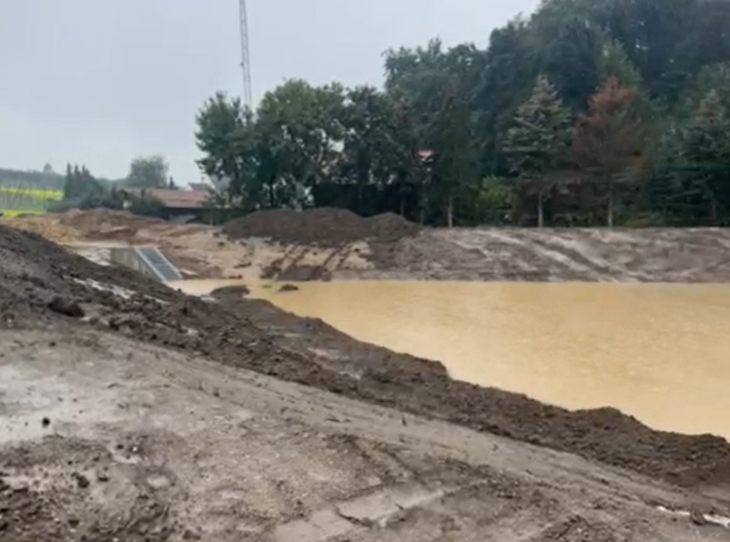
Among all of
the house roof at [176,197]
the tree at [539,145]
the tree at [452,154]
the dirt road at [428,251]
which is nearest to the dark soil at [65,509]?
the dirt road at [428,251]

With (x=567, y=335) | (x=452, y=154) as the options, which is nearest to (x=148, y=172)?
(x=452, y=154)

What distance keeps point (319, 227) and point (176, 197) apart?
19080 millimetres

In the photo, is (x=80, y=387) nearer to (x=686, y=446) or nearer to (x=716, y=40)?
(x=686, y=446)

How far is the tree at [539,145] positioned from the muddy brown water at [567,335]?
22.7 feet

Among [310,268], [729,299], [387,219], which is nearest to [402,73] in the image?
[387,219]

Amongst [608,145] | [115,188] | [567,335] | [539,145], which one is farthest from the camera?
[115,188]

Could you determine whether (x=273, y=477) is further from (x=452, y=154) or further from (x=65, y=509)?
(x=452, y=154)

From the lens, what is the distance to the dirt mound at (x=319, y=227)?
22203 mm

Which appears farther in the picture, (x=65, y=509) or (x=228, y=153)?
(x=228, y=153)

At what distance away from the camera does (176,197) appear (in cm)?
3950

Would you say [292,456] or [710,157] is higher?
[710,157]

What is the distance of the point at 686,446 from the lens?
4.98 meters

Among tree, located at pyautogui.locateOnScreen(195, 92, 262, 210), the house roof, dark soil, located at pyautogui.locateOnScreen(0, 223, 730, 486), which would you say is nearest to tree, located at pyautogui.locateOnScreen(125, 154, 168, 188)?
the house roof

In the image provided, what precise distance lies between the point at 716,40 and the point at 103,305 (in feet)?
118
